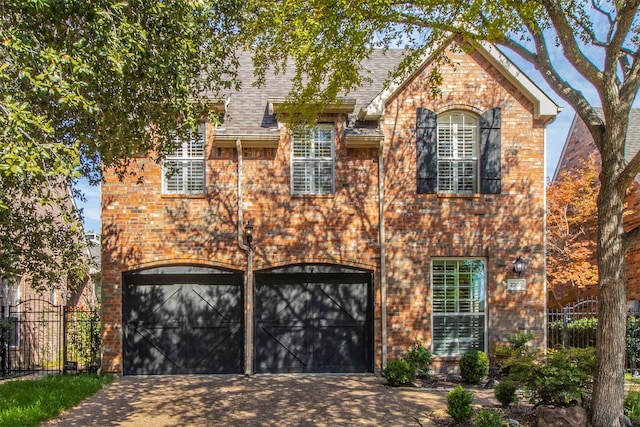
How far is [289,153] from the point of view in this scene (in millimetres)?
13055

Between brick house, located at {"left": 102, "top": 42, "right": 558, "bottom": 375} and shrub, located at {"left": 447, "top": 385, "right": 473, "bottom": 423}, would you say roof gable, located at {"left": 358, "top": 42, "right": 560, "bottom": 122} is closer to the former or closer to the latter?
brick house, located at {"left": 102, "top": 42, "right": 558, "bottom": 375}

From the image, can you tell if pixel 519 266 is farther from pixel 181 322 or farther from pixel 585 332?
pixel 181 322

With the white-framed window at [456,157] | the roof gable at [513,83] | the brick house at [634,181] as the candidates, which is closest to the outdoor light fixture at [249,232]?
the roof gable at [513,83]

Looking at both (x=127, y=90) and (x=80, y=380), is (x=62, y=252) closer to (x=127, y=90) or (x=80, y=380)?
(x=80, y=380)

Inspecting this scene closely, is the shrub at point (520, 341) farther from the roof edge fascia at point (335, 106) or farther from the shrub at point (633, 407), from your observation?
the roof edge fascia at point (335, 106)

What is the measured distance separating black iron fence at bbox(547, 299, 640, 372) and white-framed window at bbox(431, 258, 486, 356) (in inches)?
73.5

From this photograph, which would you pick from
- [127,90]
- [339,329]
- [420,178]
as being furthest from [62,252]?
[420,178]

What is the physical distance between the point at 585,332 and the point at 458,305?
11.8 feet

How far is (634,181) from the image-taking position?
16500 mm

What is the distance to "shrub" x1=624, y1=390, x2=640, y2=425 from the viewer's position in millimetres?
8234

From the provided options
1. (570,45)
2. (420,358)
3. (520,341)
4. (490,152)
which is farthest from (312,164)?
(570,45)

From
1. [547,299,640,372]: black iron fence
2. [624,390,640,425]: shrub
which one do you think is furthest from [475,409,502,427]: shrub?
[547,299,640,372]: black iron fence

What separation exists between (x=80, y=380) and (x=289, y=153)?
6.52m

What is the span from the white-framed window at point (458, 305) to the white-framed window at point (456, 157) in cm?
175
